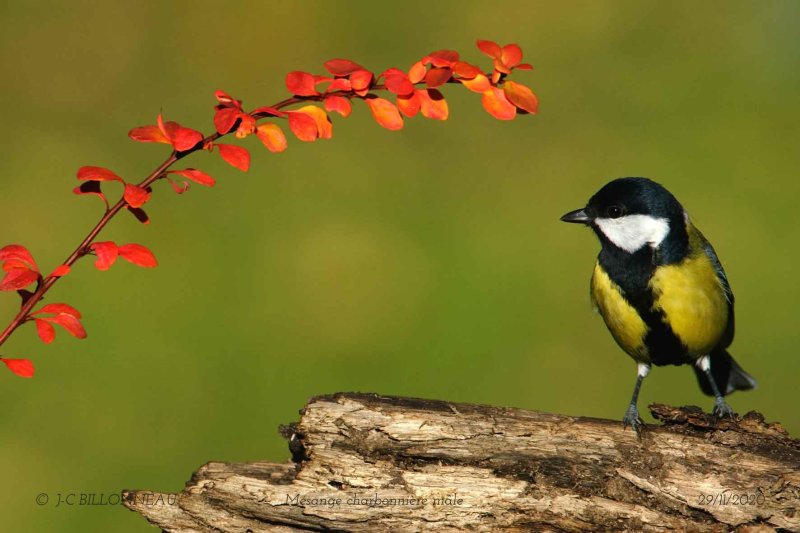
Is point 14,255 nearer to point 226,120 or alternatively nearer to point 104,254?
point 104,254

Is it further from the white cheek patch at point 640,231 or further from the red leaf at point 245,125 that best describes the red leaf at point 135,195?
the white cheek patch at point 640,231

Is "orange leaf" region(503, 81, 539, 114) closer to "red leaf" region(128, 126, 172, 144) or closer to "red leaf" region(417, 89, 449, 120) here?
"red leaf" region(417, 89, 449, 120)

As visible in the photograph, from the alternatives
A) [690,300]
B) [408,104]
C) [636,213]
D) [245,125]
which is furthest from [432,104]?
[690,300]

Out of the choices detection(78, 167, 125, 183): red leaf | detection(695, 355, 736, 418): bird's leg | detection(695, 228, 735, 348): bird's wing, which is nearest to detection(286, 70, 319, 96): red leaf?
detection(78, 167, 125, 183): red leaf

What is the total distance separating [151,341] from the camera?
3.09 m

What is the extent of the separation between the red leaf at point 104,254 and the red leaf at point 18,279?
0.08 metres

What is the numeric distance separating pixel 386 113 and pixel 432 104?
7 cm

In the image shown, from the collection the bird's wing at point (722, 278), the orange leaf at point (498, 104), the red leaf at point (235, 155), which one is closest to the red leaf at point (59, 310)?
the red leaf at point (235, 155)

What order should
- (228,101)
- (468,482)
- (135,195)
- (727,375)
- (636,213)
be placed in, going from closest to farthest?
(135,195) < (228,101) < (468,482) < (636,213) < (727,375)

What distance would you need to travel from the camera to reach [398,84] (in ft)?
3.95

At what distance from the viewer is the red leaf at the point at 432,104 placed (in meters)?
1.25

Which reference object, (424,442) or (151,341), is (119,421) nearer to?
(151,341)

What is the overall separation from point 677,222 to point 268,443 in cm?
143

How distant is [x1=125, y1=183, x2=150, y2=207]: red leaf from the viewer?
3.56 ft
